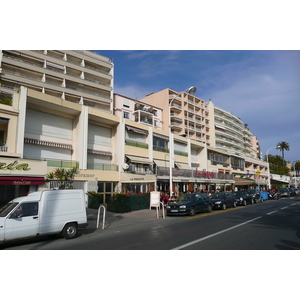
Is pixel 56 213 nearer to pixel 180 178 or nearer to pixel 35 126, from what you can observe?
pixel 35 126

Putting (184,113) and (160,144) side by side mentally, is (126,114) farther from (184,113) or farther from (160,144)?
(184,113)

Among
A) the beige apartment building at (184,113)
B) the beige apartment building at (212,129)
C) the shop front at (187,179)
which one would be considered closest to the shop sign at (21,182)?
the shop front at (187,179)

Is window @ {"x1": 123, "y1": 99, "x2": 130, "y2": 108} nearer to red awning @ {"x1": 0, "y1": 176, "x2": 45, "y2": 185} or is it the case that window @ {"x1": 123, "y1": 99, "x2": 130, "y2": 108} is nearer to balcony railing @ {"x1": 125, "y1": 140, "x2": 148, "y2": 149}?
balcony railing @ {"x1": 125, "y1": 140, "x2": 148, "y2": 149}

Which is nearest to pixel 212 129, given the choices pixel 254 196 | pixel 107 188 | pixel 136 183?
pixel 254 196

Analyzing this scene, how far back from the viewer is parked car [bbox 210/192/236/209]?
68.1 ft

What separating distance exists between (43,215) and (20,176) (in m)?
9.97

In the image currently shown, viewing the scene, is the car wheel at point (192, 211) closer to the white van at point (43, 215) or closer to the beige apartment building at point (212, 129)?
the white van at point (43, 215)

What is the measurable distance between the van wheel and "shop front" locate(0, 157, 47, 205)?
9.20m

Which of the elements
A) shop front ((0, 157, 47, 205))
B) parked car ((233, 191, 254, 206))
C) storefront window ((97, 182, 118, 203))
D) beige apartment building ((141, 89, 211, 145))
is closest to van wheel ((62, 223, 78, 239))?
shop front ((0, 157, 47, 205))

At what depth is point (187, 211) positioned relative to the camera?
16.5m

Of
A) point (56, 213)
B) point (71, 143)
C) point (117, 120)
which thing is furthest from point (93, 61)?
point (56, 213)

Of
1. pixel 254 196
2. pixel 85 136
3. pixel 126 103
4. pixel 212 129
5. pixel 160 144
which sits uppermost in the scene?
pixel 126 103

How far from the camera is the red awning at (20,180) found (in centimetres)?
1670

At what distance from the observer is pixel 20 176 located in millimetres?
17719
